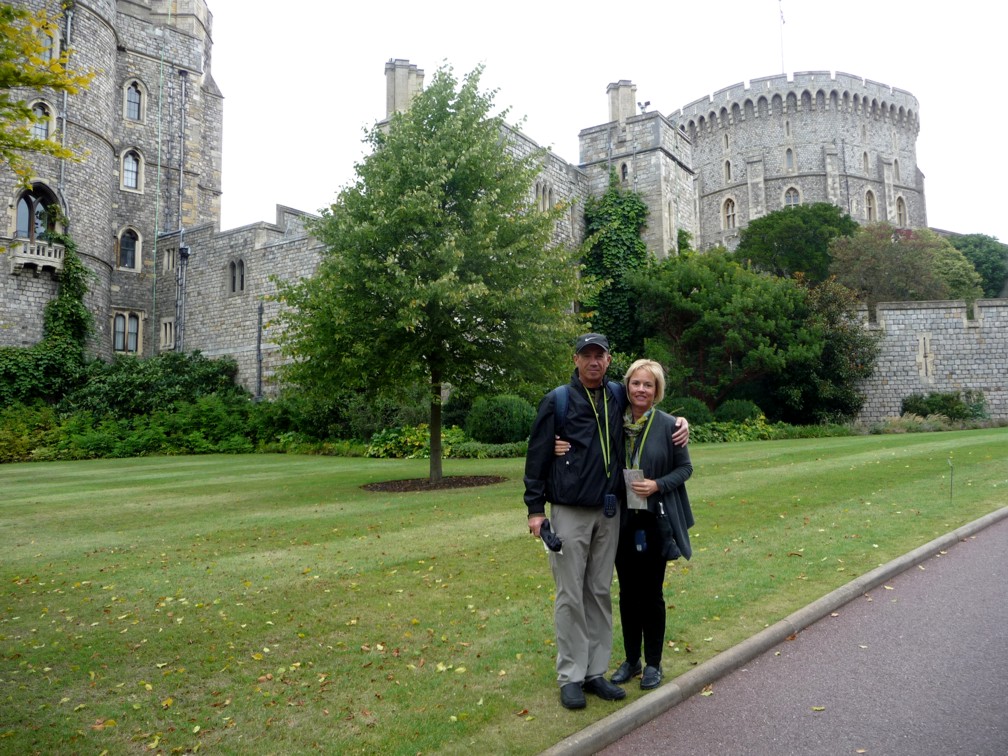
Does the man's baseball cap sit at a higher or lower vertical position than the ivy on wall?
lower

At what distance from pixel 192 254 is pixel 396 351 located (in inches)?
1013

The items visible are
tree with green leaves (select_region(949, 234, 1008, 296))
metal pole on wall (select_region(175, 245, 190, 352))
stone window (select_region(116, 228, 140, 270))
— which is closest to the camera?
metal pole on wall (select_region(175, 245, 190, 352))

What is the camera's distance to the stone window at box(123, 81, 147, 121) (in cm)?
3584

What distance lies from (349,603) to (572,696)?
8.62 feet

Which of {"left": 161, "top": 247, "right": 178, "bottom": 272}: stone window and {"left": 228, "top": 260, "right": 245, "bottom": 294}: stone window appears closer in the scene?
{"left": 228, "top": 260, "right": 245, "bottom": 294}: stone window

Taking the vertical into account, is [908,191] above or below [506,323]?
above

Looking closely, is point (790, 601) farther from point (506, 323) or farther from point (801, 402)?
point (801, 402)

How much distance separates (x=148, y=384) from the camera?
30125 millimetres

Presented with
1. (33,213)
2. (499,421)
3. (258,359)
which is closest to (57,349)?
(33,213)

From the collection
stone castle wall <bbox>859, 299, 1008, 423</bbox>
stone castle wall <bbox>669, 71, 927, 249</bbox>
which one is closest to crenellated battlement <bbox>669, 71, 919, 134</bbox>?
stone castle wall <bbox>669, 71, 927, 249</bbox>

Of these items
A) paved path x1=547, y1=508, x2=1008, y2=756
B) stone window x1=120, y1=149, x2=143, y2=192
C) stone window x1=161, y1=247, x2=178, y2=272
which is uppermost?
stone window x1=120, y1=149, x2=143, y2=192

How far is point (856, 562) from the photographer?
6848 mm

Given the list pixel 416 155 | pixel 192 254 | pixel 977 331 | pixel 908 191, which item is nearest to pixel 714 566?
pixel 416 155

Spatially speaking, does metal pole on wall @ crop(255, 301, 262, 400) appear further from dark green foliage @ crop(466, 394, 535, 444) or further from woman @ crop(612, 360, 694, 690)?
woman @ crop(612, 360, 694, 690)
